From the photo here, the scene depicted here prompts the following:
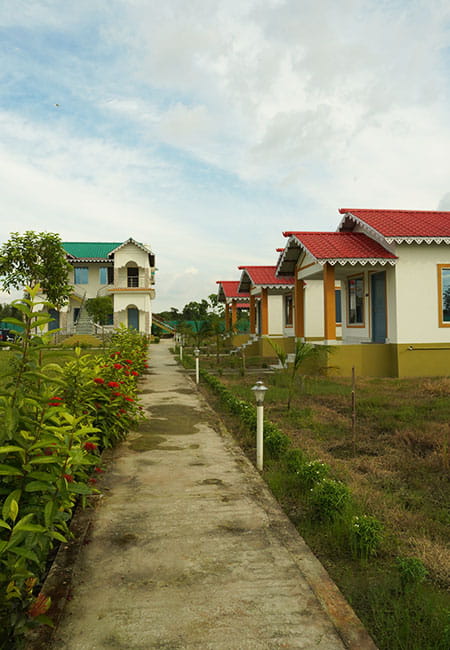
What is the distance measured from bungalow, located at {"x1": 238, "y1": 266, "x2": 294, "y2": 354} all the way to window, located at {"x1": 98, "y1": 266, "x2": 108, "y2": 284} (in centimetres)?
1509

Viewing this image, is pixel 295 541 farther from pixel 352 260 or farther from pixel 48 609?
pixel 352 260

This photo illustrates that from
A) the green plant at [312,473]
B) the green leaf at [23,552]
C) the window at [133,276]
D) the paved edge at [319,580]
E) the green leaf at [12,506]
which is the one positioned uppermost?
the window at [133,276]

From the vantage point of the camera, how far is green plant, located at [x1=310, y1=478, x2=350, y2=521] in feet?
13.6

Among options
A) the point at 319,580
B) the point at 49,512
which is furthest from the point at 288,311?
the point at 49,512

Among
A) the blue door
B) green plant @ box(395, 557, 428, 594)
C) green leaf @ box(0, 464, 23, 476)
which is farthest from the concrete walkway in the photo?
the blue door

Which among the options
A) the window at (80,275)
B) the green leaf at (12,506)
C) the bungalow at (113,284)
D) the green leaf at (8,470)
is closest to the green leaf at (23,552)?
the green leaf at (12,506)

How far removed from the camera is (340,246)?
1421 centimetres

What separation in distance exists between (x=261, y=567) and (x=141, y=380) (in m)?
11.7

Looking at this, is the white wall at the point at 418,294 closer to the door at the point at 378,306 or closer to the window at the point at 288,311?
the door at the point at 378,306

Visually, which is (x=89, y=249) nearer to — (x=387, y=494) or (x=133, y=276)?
(x=133, y=276)

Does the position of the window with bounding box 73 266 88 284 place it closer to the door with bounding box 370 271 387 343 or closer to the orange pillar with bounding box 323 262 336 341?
the door with bounding box 370 271 387 343

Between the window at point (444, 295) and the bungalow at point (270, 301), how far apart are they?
758cm

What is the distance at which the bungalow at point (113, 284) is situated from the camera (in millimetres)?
36188

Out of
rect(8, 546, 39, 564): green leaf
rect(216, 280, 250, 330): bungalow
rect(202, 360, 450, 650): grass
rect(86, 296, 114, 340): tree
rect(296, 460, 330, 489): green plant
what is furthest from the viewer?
rect(86, 296, 114, 340): tree
